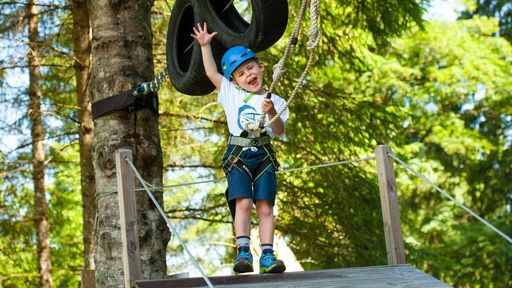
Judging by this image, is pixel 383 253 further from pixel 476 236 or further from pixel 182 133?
pixel 476 236

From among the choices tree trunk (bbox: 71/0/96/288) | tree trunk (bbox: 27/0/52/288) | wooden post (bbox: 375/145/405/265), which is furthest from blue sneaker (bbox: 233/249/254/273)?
tree trunk (bbox: 27/0/52/288)

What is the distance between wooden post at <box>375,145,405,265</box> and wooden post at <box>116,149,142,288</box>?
4.59 ft

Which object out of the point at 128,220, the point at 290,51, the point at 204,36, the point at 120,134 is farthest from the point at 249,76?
the point at 120,134

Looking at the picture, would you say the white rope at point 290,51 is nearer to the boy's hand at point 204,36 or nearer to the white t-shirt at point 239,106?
the white t-shirt at point 239,106

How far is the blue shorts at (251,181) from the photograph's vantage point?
14.7 ft

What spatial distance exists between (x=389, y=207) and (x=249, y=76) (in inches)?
42.9

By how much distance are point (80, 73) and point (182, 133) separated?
160cm

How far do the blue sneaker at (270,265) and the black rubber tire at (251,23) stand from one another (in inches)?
46.5

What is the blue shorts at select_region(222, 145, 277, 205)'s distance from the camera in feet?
14.7

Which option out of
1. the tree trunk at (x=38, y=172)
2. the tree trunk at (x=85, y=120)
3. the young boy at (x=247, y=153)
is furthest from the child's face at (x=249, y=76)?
the tree trunk at (x=38, y=172)

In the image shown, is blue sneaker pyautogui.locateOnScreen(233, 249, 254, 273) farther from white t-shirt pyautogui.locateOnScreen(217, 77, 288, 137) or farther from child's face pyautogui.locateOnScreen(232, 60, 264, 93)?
child's face pyautogui.locateOnScreen(232, 60, 264, 93)

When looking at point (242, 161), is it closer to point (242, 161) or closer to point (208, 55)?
point (242, 161)

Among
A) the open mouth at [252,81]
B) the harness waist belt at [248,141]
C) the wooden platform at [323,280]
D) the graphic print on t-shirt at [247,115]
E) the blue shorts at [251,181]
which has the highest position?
the open mouth at [252,81]

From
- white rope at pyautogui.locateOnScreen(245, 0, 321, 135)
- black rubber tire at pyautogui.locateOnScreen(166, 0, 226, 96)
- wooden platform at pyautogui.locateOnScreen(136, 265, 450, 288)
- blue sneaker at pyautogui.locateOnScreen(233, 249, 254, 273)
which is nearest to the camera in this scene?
wooden platform at pyautogui.locateOnScreen(136, 265, 450, 288)
